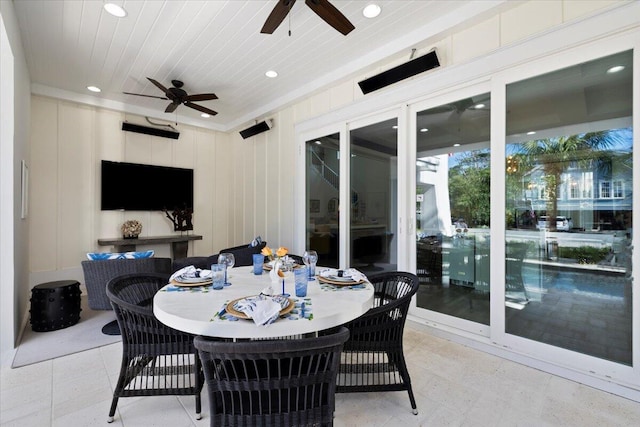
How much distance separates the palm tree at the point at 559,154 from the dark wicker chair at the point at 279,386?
2302 millimetres

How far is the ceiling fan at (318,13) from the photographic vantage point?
2.20m

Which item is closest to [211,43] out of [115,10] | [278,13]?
[115,10]

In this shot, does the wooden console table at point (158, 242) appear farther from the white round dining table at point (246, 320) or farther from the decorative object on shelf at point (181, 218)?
the white round dining table at point (246, 320)

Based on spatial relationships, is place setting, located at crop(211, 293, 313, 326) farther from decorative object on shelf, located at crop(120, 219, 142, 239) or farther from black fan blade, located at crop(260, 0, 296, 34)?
decorative object on shelf, located at crop(120, 219, 142, 239)

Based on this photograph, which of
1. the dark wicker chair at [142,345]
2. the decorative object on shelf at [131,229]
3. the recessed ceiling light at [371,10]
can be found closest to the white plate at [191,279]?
the dark wicker chair at [142,345]

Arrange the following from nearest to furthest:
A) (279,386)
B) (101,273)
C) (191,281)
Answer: (279,386) < (191,281) < (101,273)

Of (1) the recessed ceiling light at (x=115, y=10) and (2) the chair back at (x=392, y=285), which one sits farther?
(1) the recessed ceiling light at (x=115, y=10)

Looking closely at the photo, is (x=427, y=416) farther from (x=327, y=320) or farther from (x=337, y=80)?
(x=337, y=80)

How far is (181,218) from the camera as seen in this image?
5668 mm

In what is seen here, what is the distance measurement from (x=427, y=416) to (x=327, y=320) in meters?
1.12

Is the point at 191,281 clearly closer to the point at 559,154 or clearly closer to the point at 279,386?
the point at 279,386

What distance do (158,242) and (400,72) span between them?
4560 millimetres

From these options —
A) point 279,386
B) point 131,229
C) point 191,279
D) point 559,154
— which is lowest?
point 279,386

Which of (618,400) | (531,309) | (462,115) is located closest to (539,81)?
(462,115)
